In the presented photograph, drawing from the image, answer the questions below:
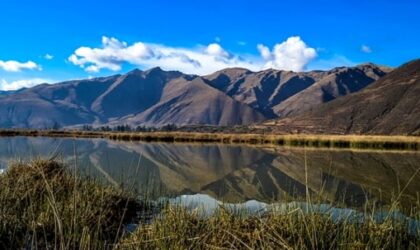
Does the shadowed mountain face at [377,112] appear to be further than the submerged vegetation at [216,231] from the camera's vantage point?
Yes

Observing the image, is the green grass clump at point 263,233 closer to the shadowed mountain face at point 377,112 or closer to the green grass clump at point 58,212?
the green grass clump at point 58,212

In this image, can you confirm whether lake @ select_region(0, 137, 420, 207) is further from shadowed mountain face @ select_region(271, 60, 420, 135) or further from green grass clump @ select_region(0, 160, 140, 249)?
shadowed mountain face @ select_region(271, 60, 420, 135)

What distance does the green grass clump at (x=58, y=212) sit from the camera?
22.9ft

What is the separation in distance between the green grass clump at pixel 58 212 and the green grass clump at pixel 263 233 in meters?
0.65

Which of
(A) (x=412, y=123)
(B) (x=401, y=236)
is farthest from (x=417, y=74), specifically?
(B) (x=401, y=236)

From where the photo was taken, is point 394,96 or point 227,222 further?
point 394,96

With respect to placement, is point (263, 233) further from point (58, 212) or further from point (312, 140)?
point (312, 140)

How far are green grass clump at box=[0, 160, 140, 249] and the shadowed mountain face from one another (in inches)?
5179

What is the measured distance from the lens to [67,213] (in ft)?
27.4

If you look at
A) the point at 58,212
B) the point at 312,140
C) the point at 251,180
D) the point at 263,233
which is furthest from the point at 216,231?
the point at 312,140

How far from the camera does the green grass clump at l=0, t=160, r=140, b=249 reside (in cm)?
698

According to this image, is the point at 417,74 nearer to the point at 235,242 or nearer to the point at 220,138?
the point at 220,138

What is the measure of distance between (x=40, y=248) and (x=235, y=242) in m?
3.10

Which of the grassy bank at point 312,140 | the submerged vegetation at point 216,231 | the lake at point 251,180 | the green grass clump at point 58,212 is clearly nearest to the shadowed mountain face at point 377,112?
the grassy bank at point 312,140
